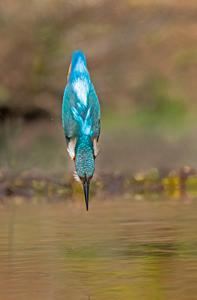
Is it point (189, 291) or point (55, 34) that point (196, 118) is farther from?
point (189, 291)

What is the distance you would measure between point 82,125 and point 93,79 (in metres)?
8.84

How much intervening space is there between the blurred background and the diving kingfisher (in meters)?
7.48

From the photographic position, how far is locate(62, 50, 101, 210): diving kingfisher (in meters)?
7.21

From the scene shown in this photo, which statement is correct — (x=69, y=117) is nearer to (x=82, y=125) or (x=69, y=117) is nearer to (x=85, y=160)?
(x=82, y=125)

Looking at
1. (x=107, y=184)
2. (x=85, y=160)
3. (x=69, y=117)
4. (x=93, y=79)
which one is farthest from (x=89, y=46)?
(x=85, y=160)

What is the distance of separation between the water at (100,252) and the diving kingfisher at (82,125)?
51 centimetres

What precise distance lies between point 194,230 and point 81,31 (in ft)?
27.6

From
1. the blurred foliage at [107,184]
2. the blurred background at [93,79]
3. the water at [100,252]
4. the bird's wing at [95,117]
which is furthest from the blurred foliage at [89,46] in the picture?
the bird's wing at [95,117]

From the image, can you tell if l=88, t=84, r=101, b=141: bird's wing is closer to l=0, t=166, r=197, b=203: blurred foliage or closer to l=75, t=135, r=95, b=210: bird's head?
l=75, t=135, r=95, b=210: bird's head

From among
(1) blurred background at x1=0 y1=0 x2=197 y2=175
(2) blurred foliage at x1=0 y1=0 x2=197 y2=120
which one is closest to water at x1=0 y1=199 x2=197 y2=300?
(1) blurred background at x1=0 y1=0 x2=197 y2=175

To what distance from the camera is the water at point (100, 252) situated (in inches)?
221

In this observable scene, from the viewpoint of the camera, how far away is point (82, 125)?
7246 millimetres

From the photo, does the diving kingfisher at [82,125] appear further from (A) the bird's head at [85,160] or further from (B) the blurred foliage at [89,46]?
(B) the blurred foliage at [89,46]

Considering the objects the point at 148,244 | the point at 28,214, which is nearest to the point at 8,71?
the point at 28,214
